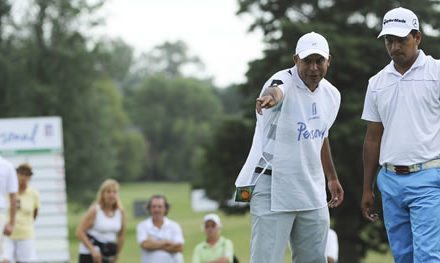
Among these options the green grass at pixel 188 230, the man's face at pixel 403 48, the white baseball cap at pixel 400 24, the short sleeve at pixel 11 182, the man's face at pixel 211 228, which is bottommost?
the green grass at pixel 188 230

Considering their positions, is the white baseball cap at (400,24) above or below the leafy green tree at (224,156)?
above

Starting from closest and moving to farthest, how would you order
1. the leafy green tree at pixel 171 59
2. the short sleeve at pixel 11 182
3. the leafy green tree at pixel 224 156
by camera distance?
1. the short sleeve at pixel 11 182
2. the leafy green tree at pixel 224 156
3. the leafy green tree at pixel 171 59

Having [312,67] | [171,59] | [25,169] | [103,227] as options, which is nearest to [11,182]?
[103,227]

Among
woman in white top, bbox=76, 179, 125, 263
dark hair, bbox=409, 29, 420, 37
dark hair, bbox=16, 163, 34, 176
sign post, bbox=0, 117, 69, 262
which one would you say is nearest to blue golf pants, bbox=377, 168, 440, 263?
dark hair, bbox=409, 29, 420, 37

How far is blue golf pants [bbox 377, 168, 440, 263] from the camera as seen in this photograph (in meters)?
6.47

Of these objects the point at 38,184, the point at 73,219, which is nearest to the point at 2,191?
the point at 38,184

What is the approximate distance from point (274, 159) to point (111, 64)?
128ft

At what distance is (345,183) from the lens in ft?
88.0

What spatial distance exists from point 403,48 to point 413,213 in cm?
106

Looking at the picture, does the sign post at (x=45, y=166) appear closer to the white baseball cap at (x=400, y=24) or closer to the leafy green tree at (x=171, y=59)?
the white baseball cap at (x=400, y=24)

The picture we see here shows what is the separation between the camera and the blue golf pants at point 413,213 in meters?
6.47

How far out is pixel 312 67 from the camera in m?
6.54

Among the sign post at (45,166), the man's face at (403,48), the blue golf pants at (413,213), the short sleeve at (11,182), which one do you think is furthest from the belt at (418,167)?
the sign post at (45,166)

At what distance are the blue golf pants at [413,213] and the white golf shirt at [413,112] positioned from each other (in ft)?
0.41
